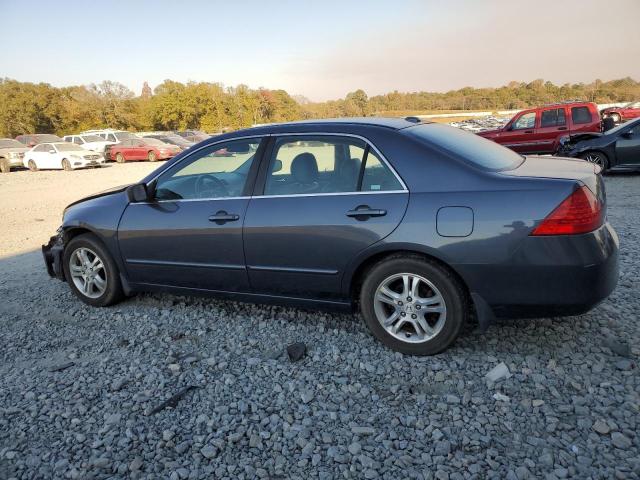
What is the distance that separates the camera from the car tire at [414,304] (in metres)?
3.11

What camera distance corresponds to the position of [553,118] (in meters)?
13.9

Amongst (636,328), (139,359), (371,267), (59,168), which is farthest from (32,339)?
(59,168)

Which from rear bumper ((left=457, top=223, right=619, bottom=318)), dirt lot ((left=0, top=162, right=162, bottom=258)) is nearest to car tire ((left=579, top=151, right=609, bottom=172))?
rear bumper ((left=457, top=223, right=619, bottom=318))

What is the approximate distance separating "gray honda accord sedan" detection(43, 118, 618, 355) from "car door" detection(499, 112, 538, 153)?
38.0 ft

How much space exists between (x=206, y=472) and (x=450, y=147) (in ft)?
8.33

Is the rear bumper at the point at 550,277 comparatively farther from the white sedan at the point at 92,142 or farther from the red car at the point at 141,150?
the white sedan at the point at 92,142

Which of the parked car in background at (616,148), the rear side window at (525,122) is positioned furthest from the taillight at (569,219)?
the rear side window at (525,122)

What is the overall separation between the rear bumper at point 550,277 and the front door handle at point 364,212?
625mm

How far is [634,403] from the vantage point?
2.65 m

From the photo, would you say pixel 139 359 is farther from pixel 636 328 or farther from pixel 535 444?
pixel 636 328

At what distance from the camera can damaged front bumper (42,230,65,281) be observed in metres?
4.72

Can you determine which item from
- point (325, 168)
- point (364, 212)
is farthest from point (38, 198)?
point (364, 212)

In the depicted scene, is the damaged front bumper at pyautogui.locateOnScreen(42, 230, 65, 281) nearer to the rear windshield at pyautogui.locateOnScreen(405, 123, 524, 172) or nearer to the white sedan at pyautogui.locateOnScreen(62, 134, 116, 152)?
the rear windshield at pyautogui.locateOnScreen(405, 123, 524, 172)

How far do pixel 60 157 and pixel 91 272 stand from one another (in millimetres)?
21070
